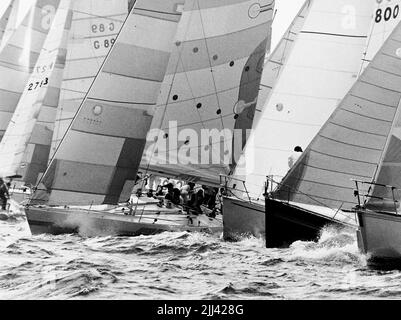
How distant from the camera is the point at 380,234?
1246cm

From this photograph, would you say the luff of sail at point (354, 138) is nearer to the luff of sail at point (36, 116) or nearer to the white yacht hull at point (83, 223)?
the white yacht hull at point (83, 223)

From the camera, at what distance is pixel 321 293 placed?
34.7 ft

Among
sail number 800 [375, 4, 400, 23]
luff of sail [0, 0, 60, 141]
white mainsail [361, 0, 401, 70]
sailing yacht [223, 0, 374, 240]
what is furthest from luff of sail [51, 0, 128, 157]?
luff of sail [0, 0, 60, 141]

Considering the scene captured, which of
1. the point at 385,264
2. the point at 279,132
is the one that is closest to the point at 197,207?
the point at 279,132

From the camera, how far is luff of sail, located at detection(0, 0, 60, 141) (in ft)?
101

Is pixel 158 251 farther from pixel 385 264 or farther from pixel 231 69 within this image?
pixel 231 69

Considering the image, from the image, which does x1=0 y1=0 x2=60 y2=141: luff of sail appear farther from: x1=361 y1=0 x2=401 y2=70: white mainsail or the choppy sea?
x1=361 y1=0 x2=401 y2=70: white mainsail

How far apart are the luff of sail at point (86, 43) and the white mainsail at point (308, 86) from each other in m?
5.92

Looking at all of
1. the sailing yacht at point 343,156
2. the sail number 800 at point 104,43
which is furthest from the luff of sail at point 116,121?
the sail number 800 at point 104,43

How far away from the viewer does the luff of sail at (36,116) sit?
2575cm

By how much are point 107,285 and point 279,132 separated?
8496 millimetres

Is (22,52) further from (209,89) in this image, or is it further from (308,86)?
(308,86)

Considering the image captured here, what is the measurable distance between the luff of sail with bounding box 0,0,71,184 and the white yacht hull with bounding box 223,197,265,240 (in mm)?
10372
